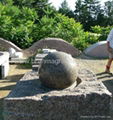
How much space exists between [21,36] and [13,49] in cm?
114

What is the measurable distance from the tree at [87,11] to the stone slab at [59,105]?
18313mm

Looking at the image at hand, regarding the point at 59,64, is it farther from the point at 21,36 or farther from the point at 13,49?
the point at 21,36

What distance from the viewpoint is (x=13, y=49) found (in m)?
9.66

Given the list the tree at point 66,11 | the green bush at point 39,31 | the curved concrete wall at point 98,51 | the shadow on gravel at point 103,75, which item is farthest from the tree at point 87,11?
the shadow on gravel at point 103,75

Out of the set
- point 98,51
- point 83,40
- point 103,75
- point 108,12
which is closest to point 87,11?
point 108,12

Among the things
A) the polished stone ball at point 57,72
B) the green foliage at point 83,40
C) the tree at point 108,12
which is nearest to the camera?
the polished stone ball at point 57,72

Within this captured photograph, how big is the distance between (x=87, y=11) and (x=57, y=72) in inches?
752

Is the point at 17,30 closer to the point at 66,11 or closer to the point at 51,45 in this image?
the point at 51,45

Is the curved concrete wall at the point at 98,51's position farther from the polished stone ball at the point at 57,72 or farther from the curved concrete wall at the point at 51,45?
the polished stone ball at the point at 57,72

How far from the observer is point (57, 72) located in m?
4.09

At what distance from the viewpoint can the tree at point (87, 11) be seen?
2200 cm

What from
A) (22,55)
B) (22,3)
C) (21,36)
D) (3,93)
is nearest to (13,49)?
(22,55)

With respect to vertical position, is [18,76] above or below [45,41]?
below

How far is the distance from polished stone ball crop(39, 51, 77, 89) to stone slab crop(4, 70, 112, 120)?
6.3 inches
